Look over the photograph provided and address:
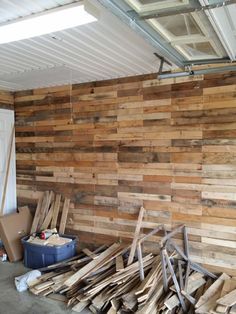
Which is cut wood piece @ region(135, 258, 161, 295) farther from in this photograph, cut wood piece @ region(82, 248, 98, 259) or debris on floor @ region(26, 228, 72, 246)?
debris on floor @ region(26, 228, 72, 246)

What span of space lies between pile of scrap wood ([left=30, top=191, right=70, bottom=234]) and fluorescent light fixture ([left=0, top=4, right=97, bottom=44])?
285 centimetres

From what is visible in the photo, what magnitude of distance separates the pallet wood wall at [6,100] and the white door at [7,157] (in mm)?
91

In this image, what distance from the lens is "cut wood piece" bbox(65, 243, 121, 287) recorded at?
141 inches

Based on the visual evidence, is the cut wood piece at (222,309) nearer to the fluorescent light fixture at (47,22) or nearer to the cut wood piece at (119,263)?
the cut wood piece at (119,263)

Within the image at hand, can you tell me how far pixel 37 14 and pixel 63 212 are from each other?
3211mm

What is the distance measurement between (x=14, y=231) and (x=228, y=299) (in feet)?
10.6

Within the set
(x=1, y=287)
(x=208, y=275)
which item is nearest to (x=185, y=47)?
(x=208, y=275)

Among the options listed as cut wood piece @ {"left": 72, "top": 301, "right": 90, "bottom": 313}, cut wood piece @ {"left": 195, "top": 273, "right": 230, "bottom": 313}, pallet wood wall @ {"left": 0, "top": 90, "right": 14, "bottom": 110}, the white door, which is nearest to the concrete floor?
cut wood piece @ {"left": 72, "top": 301, "right": 90, "bottom": 313}

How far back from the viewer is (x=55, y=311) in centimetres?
328

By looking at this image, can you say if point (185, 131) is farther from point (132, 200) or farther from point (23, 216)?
point (23, 216)

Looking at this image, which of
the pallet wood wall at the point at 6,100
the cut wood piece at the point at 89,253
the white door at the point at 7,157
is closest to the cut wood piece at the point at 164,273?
the cut wood piece at the point at 89,253

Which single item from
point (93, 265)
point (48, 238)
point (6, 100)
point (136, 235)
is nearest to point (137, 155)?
point (136, 235)

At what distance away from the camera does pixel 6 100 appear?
531cm

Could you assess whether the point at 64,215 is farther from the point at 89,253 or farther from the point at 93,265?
the point at 93,265
